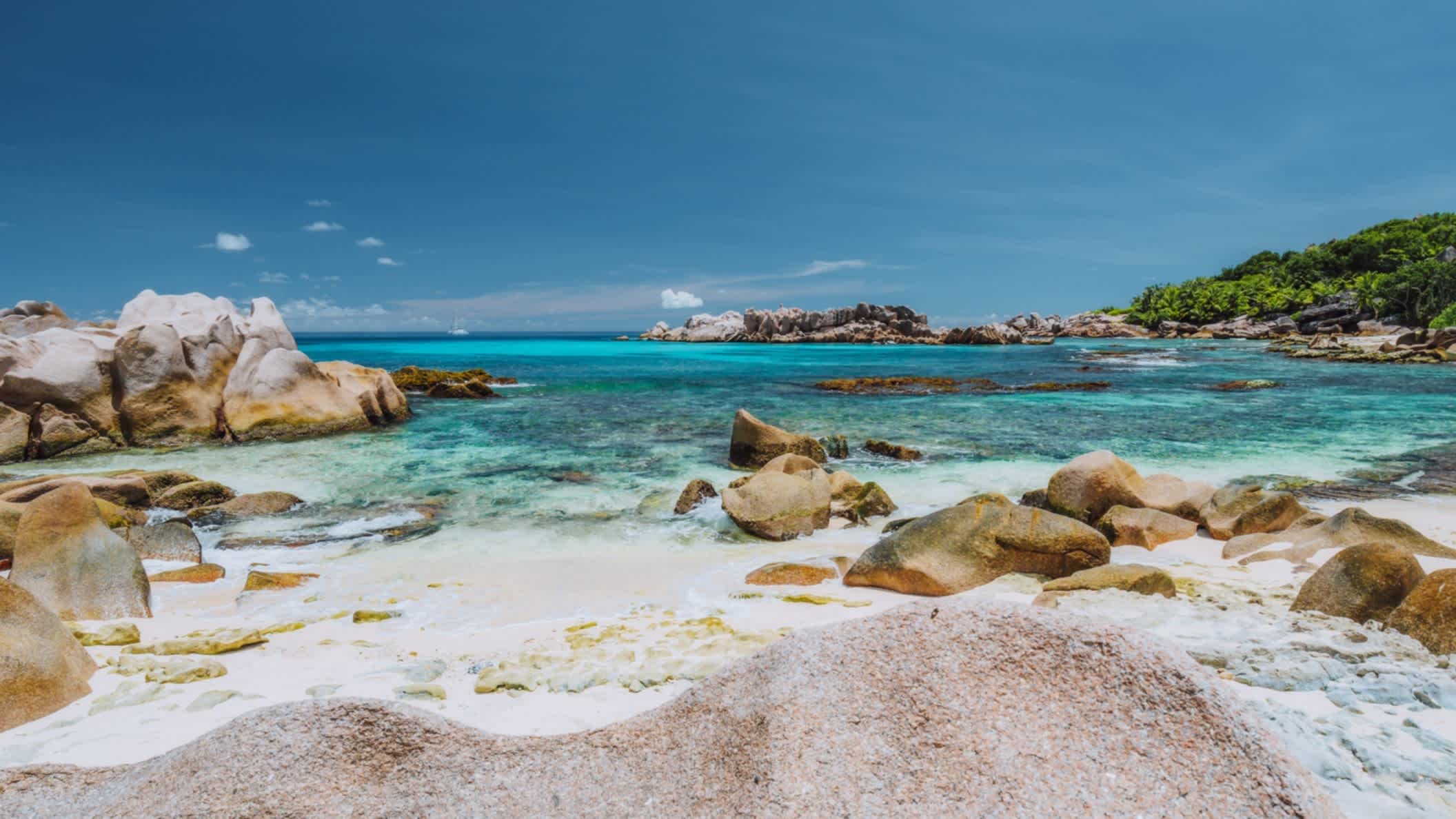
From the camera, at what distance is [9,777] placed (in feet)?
8.46

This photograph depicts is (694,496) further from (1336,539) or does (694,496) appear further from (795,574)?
(1336,539)

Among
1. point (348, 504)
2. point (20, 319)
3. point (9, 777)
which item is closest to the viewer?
point (9, 777)

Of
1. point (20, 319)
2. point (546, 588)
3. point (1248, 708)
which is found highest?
point (20, 319)

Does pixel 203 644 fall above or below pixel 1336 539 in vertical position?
below

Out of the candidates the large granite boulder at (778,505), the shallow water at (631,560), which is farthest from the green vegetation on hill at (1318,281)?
the large granite boulder at (778,505)

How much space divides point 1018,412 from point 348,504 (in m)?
18.9

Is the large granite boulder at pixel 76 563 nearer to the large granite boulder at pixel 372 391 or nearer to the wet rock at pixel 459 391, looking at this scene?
the large granite boulder at pixel 372 391

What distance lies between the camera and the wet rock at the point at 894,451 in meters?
14.2

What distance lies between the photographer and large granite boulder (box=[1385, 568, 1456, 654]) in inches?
150

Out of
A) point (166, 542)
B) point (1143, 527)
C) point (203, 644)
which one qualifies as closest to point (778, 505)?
point (1143, 527)

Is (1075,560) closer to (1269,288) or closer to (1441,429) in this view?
(1441,429)

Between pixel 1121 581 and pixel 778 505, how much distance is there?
4.18 m

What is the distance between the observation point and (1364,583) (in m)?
4.54

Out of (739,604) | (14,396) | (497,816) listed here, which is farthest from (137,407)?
(497,816)
